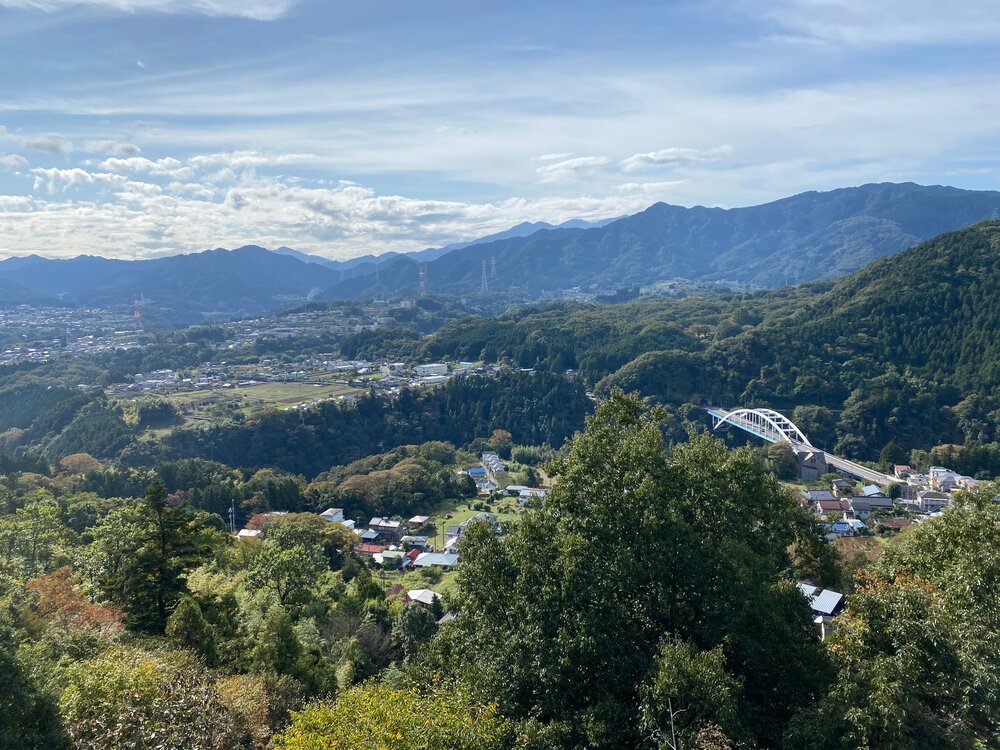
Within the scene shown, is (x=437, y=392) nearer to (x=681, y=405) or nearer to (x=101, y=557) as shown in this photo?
(x=681, y=405)

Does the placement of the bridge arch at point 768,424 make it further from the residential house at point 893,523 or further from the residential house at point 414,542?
the residential house at point 414,542

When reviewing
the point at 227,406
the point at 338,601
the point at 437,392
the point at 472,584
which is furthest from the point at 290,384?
the point at 472,584

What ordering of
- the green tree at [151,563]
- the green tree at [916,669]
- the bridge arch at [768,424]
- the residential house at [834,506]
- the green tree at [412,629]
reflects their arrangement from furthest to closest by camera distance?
the bridge arch at [768,424] → the residential house at [834,506] → the green tree at [412,629] → the green tree at [151,563] → the green tree at [916,669]

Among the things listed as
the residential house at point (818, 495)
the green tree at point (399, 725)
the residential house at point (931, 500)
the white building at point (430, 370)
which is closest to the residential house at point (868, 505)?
the residential house at point (818, 495)

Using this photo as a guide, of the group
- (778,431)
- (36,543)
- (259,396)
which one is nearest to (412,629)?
(36,543)

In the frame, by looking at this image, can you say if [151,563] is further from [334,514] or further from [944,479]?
[944,479]

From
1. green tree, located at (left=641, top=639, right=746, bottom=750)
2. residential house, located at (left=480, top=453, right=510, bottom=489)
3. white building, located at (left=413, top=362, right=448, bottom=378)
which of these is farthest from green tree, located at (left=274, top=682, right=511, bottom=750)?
white building, located at (left=413, top=362, right=448, bottom=378)

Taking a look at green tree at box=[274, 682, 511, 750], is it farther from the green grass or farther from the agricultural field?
the green grass
